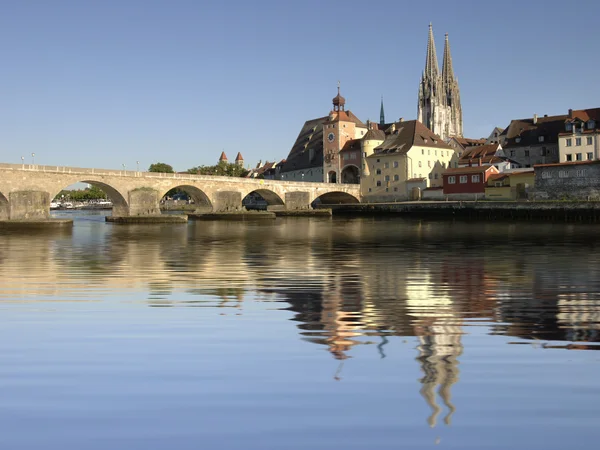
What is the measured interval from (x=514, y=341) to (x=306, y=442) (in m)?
4.32

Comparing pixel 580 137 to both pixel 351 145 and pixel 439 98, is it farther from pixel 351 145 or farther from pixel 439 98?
pixel 439 98

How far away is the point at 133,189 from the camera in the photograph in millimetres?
65250

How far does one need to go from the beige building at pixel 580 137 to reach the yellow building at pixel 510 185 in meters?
6.83

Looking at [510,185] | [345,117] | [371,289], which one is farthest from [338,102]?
[371,289]

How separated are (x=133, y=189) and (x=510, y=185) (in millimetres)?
47933

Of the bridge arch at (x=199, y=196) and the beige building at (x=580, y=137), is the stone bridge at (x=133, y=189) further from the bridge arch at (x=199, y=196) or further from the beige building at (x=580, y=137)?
the beige building at (x=580, y=137)

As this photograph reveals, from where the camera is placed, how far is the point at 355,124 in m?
109

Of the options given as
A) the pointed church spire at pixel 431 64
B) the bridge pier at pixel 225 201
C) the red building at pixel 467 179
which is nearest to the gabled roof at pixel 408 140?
the red building at pixel 467 179

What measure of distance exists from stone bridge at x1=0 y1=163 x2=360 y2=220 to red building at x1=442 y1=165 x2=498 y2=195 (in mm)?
20470

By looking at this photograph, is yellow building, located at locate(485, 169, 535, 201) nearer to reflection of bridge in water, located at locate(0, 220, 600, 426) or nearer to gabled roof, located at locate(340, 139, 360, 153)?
gabled roof, located at locate(340, 139, 360, 153)

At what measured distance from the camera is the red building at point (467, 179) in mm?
79500

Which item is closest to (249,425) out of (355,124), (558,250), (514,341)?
(514,341)

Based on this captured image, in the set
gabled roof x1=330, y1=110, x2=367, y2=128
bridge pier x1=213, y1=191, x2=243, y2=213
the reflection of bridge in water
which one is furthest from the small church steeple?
the reflection of bridge in water

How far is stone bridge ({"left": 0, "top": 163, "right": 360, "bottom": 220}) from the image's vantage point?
52250 mm
